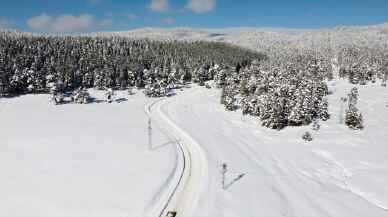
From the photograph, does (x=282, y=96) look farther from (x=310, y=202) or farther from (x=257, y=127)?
(x=310, y=202)

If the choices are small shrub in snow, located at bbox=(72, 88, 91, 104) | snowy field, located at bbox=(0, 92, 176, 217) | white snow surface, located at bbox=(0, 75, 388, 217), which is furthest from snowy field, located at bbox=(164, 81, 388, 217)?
small shrub in snow, located at bbox=(72, 88, 91, 104)

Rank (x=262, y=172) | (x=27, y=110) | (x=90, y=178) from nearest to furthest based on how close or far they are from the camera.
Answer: (x=90, y=178)
(x=262, y=172)
(x=27, y=110)

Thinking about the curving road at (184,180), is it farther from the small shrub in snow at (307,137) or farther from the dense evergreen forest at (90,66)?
the dense evergreen forest at (90,66)

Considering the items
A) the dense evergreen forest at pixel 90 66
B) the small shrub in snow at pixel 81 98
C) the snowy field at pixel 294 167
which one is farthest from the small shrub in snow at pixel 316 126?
the small shrub in snow at pixel 81 98

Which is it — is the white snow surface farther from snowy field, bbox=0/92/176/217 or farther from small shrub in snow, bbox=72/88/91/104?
small shrub in snow, bbox=72/88/91/104

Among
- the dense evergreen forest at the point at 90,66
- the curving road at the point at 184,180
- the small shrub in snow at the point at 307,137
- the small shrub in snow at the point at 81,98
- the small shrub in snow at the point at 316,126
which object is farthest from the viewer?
the dense evergreen forest at the point at 90,66

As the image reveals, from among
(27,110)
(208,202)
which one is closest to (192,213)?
(208,202)
